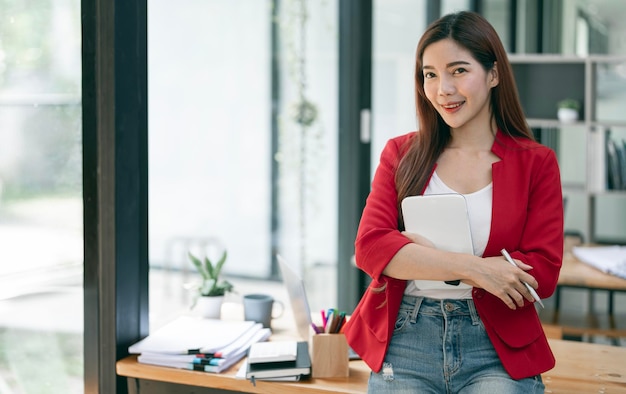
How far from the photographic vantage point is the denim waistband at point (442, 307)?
66.4 inches

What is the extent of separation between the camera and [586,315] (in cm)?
335

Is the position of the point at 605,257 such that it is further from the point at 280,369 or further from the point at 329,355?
the point at 280,369

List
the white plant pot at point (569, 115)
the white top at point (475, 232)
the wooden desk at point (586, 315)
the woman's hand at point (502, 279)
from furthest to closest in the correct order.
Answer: the white plant pot at point (569, 115)
the wooden desk at point (586, 315)
the white top at point (475, 232)
the woman's hand at point (502, 279)

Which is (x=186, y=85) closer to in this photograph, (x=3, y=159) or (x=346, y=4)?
(x=346, y=4)

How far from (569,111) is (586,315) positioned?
4.87 ft

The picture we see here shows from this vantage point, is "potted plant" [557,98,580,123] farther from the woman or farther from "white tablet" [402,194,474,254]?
"white tablet" [402,194,474,254]

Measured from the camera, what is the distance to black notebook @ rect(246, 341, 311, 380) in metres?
1.91

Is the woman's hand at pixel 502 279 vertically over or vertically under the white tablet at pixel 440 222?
under

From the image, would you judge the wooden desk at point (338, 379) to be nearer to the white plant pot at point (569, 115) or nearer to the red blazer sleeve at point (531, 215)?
the red blazer sleeve at point (531, 215)

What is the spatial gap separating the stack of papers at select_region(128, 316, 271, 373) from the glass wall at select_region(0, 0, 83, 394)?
0.76 ft

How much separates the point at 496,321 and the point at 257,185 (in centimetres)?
344

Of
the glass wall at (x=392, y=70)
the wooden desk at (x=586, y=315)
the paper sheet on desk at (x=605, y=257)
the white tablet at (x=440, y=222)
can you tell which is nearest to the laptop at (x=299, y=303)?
the white tablet at (x=440, y=222)

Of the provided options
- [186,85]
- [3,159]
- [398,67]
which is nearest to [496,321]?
[3,159]

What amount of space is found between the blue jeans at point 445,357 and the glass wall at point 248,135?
87.2 inches
